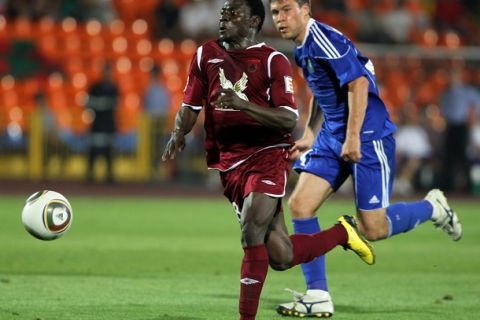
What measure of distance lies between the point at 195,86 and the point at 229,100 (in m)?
0.79

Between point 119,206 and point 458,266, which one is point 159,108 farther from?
point 458,266

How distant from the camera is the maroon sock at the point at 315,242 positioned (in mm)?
7367

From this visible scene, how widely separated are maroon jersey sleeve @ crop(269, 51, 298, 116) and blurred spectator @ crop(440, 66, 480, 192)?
15.2 meters

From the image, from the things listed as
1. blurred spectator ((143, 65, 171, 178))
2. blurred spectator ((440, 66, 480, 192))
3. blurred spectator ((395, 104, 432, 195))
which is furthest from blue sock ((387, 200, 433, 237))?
blurred spectator ((143, 65, 171, 178))

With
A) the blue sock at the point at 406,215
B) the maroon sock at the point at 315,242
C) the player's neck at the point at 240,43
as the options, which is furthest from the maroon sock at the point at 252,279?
the blue sock at the point at 406,215

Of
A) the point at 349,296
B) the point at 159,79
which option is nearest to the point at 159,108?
the point at 159,79

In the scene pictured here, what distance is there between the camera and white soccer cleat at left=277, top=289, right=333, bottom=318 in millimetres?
7902

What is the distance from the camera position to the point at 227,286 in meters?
9.55

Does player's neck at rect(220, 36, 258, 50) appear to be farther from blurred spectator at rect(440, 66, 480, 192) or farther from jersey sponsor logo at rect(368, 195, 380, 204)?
blurred spectator at rect(440, 66, 480, 192)

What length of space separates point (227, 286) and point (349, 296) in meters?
1.17

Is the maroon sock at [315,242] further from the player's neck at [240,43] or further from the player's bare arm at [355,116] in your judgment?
the player's neck at [240,43]

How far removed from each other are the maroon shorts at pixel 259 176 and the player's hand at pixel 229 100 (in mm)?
602

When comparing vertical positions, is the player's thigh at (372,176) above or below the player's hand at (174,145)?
below

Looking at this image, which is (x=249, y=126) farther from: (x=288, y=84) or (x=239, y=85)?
(x=288, y=84)
